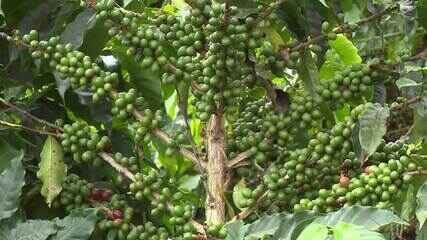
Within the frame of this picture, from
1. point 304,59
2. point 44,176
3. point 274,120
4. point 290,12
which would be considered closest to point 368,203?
A: point 274,120

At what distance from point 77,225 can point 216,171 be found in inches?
14.6

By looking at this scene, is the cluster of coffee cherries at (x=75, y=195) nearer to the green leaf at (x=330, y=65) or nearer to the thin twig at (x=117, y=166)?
the thin twig at (x=117, y=166)

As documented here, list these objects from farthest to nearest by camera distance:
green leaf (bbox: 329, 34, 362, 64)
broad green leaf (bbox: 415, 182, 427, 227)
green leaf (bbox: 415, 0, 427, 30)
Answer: green leaf (bbox: 329, 34, 362, 64) → green leaf (bbox: 415, 0, 427, 30) → broad green leaf (bbox: 415, 182, 427, 227)

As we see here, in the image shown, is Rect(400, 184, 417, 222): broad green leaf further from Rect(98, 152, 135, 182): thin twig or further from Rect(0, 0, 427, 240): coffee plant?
Rect(98, 152, 135, 182): thin twig

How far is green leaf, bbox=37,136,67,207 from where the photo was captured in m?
2.02

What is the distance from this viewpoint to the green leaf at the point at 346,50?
2.51 m

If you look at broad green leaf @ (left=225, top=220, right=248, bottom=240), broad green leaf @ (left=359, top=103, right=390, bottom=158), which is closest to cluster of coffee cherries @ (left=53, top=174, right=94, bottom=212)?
broad green leaf @ (left=225, top=220, right=248, bottom=240)

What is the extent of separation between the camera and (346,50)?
99.9 inches

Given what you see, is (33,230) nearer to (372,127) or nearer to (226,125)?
(226,125)

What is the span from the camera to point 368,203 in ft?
5.64

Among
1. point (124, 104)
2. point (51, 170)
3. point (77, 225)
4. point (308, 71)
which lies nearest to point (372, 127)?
point (308, 71)

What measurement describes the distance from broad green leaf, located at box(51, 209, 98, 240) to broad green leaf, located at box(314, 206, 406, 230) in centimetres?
62

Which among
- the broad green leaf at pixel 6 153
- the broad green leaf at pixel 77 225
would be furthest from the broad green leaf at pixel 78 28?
the broad green leaf at pixel 77 225

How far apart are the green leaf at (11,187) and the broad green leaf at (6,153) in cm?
22
